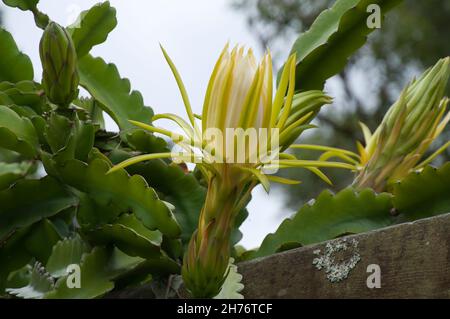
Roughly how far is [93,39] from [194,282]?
16.4 inches

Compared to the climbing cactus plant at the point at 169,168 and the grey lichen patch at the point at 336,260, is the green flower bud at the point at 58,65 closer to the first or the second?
the climbing cactus plant at the point at 169,168

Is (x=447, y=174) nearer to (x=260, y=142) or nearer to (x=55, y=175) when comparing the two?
(x=260, y=142)

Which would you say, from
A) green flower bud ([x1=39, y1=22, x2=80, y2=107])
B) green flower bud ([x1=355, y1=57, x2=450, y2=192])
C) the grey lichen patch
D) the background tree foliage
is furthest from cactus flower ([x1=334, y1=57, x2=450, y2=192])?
the background tree foliage

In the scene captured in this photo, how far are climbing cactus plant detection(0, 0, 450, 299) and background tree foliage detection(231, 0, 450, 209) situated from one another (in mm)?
6528

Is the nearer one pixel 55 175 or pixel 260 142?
pixel 260 142

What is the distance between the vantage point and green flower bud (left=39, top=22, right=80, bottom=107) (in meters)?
0.86

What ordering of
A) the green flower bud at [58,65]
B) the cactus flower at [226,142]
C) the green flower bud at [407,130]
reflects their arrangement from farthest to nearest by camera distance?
the green flower bud at [407,130]
the green flower bud at [58,65]
the cactus flower at [226,142]

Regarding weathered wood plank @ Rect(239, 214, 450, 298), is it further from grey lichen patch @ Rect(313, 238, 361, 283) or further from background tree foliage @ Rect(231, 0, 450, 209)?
background tree foliage @ Rect(231, 0, 450, 209)

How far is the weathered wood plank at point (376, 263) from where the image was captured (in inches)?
30.0

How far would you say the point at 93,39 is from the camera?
105cm

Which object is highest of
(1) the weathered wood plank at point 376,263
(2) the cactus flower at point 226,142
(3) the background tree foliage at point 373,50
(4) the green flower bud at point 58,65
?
(3) the background tree foliage at point 373,50

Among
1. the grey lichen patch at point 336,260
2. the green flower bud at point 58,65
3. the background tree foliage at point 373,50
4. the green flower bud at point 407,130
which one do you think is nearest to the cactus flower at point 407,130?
the green flower bud at point 407,130
